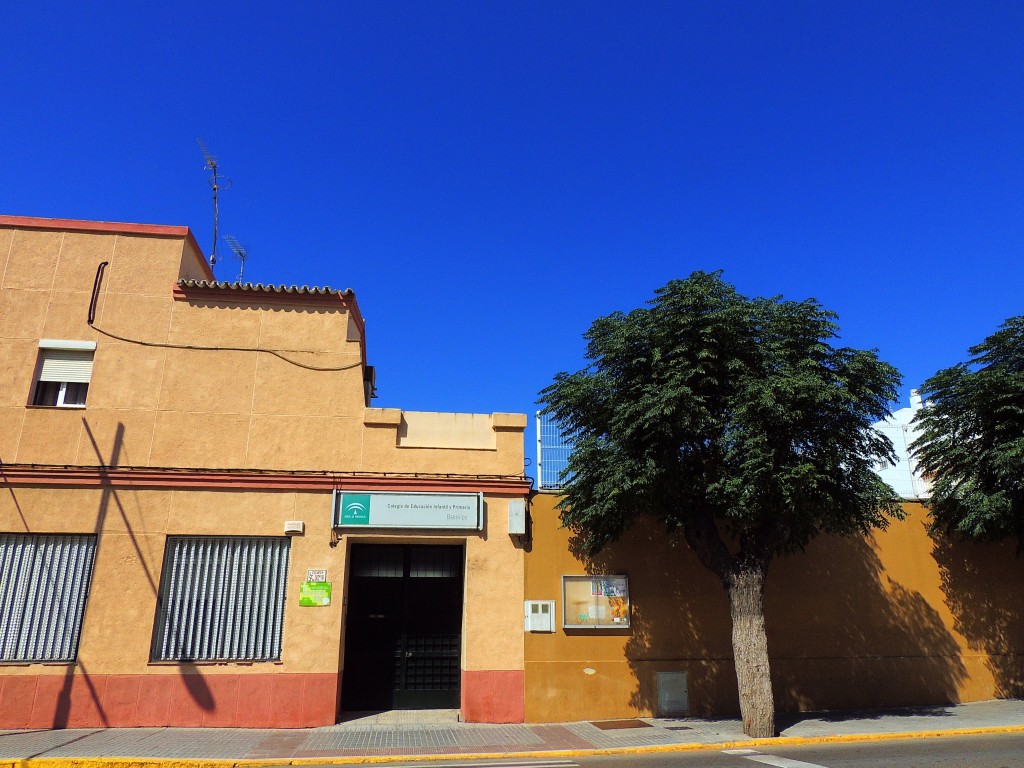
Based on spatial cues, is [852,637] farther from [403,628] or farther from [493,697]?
[403,628]

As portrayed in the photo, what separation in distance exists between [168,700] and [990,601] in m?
15.4

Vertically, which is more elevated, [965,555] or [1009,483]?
[1009,483]

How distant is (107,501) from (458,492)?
5.79 metres

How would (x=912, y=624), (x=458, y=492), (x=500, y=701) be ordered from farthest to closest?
(x=912, y=624), (x=458, y=492), (x=500, y=701)

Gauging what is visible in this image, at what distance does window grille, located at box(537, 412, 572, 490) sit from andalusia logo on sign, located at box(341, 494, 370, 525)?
321cm

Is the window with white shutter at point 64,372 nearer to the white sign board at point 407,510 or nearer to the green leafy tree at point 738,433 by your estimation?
the white sign board at point 407,510

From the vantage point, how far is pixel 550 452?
42.9 ft

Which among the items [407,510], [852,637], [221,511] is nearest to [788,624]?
[852,637]

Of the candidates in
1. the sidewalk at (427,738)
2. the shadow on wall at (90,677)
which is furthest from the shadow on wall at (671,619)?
the shadow on wall at (90,677)

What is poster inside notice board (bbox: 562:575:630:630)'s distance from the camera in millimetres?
11977

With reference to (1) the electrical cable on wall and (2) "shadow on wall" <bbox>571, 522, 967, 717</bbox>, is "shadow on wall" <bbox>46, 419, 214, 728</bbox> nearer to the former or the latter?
(1) the electrical cable on wall

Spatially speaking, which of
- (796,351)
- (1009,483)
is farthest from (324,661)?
(1009,483)

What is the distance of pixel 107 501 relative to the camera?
438 inches

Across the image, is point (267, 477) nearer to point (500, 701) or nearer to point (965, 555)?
point (500, 701)
